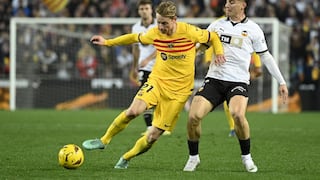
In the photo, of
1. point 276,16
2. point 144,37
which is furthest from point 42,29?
point 144,37

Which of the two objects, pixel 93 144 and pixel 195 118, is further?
pixel 93 144

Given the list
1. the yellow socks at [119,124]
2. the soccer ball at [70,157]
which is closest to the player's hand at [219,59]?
the yellow socks at [119,124]

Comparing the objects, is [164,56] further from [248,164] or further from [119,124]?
[248,164]

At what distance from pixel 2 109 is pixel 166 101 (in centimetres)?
1627

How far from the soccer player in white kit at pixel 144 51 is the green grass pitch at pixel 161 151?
1.08 m

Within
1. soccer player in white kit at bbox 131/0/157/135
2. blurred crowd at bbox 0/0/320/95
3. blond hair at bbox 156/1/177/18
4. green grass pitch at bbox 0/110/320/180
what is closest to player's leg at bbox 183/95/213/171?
green grass pitch at bbox 0/110/320/180

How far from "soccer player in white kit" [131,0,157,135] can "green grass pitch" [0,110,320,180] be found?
108 cm

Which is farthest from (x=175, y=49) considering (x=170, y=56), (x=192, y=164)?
(x=192, y=164)

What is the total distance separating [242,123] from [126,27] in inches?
630

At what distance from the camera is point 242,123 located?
1009 cm

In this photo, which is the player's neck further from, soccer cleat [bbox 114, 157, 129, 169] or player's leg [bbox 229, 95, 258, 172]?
soccer cleat [bbox 114, 157, 129, 169]

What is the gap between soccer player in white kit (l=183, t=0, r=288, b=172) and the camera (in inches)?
403

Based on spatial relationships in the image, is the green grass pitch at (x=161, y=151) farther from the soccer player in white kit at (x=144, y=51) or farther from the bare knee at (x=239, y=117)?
the soccer player in white kit at (x=144, y=51)

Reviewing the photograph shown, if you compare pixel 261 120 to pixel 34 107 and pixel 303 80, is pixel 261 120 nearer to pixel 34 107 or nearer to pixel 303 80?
pixel 303 80
